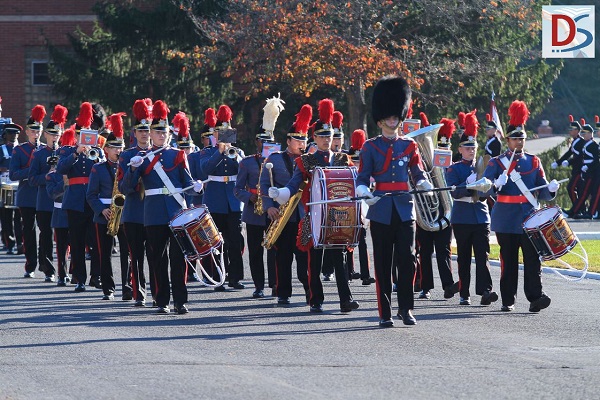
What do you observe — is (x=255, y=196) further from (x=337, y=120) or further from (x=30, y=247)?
(x=30, y=247)

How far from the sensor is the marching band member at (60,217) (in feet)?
53.3

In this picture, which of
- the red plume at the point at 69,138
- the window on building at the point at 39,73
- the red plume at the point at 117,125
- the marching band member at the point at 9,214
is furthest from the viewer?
the window on building at the point at 39,73

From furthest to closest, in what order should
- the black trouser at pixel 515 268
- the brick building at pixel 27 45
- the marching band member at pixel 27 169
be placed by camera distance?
the brick building at pixel 27 45, the marching band member at pixel 27 169, the black trouser at pixel 515 268

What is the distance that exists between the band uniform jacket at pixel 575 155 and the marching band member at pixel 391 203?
56.6 feet

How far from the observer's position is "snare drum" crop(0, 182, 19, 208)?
20047 mm

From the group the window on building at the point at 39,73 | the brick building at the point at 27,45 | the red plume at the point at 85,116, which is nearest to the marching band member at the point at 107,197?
the red plume at the point at 85,116

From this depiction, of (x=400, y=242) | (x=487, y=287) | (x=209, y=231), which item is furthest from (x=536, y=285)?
(x=209, y=231)

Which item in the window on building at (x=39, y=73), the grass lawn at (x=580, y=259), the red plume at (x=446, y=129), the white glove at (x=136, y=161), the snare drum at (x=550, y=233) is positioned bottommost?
the grass lawn at (x=580, y=259)

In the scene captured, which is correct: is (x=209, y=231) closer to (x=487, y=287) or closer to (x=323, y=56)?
(x=487, y=287)

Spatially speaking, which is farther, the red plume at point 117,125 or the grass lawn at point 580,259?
the grass lawn at point 580,259

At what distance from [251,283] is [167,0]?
1726 centimetres

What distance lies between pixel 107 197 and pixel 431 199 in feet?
11.2

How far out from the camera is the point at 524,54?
32.6 meters

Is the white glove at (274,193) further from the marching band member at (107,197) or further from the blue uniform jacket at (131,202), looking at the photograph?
the marching band member at (107,197)
